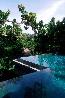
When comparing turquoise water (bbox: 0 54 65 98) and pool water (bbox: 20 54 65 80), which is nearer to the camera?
turquoise water (bbox: 0 54 65 98)

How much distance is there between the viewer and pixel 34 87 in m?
13.4

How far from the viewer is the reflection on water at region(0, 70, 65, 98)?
1233cm

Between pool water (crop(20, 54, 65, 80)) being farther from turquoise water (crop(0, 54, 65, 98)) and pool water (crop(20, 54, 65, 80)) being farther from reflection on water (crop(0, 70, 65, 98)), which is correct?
reflection on water (crop(0, 70, 65, 98))

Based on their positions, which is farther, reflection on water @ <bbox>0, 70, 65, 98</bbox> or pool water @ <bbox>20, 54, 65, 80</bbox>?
pool water @ <bbox>20, 54, 65, 80</bbox>

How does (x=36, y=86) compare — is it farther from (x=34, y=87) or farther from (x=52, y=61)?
(x=52, y=61)

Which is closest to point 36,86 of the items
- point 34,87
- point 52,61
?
point 34,87

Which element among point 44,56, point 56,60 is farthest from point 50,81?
point 44,56

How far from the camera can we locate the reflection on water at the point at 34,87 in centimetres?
1233

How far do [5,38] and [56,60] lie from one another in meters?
9.60

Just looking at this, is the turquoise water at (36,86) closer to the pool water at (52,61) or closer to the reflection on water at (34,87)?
the reflection on water at (34,87)

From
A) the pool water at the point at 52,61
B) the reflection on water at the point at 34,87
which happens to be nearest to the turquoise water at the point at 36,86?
the reflection on water at the point at 34,87

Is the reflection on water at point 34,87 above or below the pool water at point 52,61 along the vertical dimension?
below

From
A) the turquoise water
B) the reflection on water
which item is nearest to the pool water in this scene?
the turquoise water

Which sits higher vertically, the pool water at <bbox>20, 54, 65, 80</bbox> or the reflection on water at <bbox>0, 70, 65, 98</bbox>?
the pool water at <bbox>20, 54, 65, 80</bbox>
